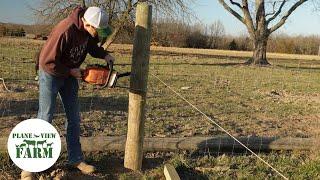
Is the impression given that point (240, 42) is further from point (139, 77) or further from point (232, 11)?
point (139, 77)

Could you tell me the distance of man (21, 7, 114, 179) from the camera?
14.1ft

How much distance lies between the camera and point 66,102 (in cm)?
484

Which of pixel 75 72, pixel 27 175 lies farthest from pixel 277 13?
pixel 27 175

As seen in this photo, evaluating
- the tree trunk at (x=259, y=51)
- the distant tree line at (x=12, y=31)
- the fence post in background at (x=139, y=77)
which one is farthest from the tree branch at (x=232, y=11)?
the fence post in background at (x=139, y=77)

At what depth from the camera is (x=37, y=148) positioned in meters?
4.29

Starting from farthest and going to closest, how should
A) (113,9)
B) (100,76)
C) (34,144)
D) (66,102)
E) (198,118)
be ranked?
(113,9) < (198,118) < (66,102) < (100,76) < (34,144)

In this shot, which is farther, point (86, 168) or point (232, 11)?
point (232, 11)

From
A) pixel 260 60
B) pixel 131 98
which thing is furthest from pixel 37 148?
pixel 260 60

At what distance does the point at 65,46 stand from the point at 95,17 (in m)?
0.37

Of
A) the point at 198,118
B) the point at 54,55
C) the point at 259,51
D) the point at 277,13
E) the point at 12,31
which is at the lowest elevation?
the point at 198,118

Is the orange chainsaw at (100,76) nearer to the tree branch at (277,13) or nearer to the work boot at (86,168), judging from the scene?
the work boot at (86,168)

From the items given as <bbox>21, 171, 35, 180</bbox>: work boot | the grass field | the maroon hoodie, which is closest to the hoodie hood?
the maroon hoodie

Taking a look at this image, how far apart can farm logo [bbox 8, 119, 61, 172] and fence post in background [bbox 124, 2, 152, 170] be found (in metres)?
0.89

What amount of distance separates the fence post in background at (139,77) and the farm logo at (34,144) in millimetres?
888
